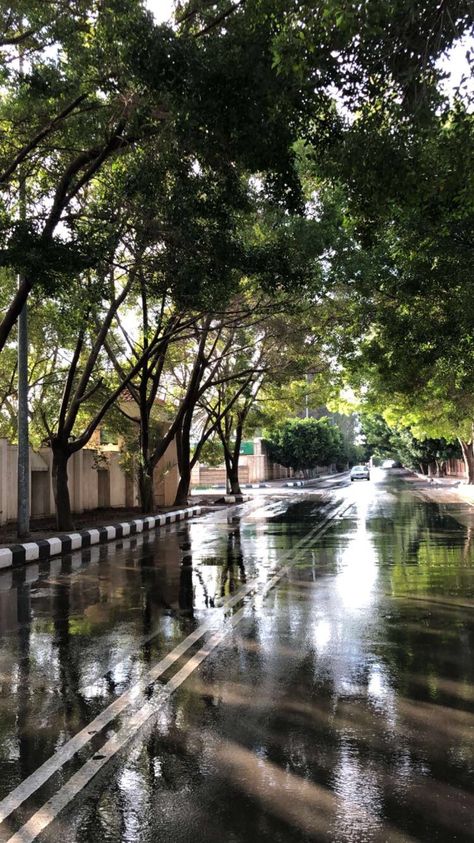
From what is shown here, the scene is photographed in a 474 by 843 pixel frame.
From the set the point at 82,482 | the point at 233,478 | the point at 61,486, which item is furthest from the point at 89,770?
the point at 233,478

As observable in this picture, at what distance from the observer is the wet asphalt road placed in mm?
3398

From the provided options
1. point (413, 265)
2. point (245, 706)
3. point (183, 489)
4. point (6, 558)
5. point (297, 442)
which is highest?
point (413, 265)

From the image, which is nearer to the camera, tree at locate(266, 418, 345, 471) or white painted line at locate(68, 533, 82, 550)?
white painted line at locate(68, 533, 82, 550)

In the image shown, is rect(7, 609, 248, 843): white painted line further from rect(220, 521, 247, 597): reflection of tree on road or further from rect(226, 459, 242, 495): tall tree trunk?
rect(226, 459, 242, 495): tall tree trunk

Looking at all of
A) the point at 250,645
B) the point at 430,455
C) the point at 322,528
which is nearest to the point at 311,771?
the point at 250,645

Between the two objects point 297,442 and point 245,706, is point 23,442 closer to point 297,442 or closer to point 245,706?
point 245,706

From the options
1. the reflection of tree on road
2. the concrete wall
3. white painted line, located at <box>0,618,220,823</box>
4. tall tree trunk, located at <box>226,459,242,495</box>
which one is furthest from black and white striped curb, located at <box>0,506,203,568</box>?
tall tree trunk, located at <box>226,459,242,495</box>

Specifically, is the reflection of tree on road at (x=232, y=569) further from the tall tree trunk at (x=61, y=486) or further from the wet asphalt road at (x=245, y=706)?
the tall tree trunk at (x=61, y=486)

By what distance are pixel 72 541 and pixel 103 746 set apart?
11.6 metres

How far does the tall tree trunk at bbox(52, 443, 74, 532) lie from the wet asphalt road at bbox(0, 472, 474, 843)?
23.3ft

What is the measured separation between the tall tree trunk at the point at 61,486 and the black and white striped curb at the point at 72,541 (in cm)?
94

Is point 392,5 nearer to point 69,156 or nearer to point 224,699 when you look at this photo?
point 224,699

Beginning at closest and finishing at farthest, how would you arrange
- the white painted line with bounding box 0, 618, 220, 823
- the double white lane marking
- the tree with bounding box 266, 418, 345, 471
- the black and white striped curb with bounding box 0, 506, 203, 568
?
the double white lane marking < the white painted line with bounding box 0, 618, 220, 823 < the black and white striped curb with bounding box 0, 506, 203, 568 < the tree with bounding box 266, 418, 345, 471

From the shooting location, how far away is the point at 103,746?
13.8ft
